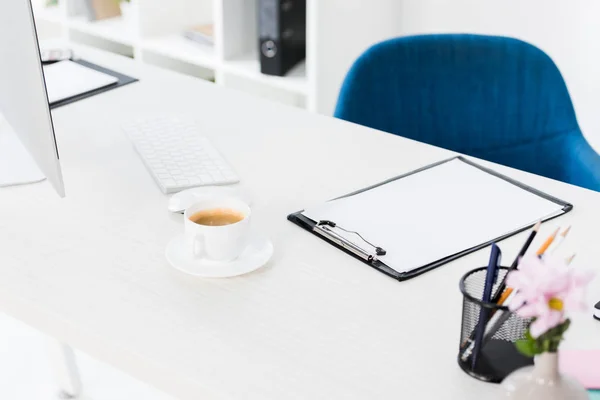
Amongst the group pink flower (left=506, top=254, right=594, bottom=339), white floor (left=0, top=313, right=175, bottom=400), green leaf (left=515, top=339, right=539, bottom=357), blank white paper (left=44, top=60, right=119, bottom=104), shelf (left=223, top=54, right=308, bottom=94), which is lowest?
white floor (left=0, top=313, right=175, bottom=400)

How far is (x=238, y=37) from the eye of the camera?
2.60 meters

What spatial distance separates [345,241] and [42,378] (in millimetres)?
1156

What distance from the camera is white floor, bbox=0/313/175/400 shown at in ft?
6.02

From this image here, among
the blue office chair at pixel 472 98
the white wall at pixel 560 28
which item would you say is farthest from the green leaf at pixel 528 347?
the white wall at pixel 560 28

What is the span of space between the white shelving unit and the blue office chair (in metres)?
0.74

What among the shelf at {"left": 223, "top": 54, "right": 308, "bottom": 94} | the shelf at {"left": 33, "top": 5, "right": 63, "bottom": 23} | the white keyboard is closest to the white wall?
the shelf at {"left": 223, "top": 54, "right": 308, "bottom": 94}

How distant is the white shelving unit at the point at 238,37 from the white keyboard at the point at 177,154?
1.01 metres

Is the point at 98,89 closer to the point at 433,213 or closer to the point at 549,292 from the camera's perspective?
the point at 433,213

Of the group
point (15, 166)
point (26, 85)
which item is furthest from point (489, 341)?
point (15, 166)

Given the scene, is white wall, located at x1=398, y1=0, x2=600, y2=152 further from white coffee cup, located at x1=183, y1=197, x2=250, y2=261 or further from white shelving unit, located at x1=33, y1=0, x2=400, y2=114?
white coffee cup, located at x1=183, y1=197, x2=250, y2=261

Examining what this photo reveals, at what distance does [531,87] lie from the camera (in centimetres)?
160

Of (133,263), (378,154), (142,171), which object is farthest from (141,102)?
(133,263)

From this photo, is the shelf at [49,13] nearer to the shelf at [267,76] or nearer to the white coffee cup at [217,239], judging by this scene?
the shelf at [267,76]

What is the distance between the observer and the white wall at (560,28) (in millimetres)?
2215
